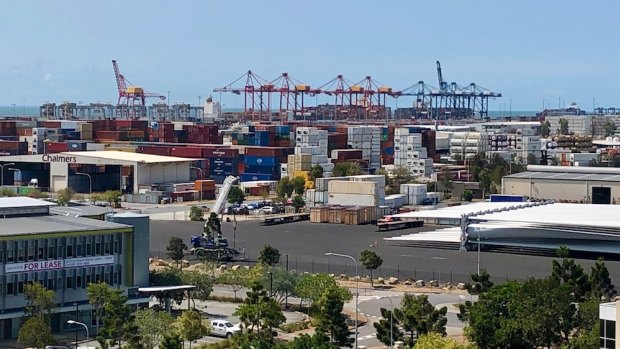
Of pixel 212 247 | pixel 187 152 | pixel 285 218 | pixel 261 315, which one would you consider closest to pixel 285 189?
pixel 285 218

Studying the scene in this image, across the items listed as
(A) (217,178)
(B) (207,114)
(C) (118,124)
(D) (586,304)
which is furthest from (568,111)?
(D) (586,304)

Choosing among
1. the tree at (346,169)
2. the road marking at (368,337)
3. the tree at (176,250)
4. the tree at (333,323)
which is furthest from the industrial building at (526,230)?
the tree at (346,169)

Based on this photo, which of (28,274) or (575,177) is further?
(575,177)

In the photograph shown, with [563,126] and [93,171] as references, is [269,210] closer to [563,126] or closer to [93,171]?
[93,171]

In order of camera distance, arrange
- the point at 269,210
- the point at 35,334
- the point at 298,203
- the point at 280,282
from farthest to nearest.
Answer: the point at 269,210
the point at 298,203
the point at 280,282
the point at 35,334

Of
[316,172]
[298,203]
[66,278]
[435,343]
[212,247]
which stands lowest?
[212,247]

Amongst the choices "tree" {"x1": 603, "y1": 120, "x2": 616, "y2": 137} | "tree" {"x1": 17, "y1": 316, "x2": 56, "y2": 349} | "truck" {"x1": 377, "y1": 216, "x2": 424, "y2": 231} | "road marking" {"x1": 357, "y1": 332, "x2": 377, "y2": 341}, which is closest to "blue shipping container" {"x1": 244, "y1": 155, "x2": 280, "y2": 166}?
"truck" {"x1": 377, "y1": 216, "x2": 424, "y2": 231}

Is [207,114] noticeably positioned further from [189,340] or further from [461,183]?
[189,340]
